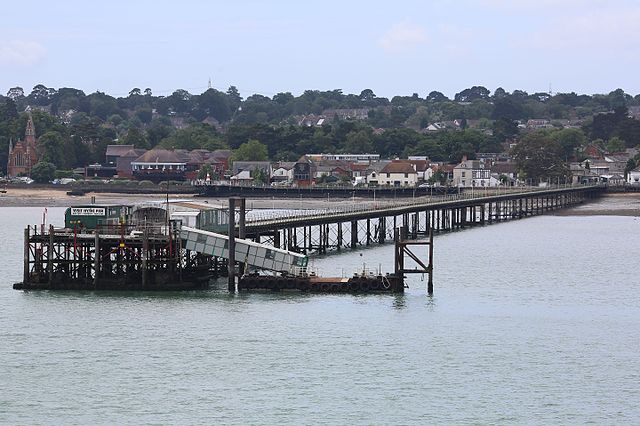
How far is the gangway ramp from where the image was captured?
79.4m

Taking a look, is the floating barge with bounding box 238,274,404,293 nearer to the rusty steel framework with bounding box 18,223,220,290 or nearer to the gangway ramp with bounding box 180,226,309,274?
the gangway ramp with bounding box 180,226,309,274

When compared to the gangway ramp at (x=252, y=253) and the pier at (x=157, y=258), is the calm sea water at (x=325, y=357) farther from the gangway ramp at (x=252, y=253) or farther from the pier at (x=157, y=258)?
the gangway ramp at (x=252, y=253)

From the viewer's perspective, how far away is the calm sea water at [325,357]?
172 feet

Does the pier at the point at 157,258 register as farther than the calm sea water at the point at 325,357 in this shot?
Yes

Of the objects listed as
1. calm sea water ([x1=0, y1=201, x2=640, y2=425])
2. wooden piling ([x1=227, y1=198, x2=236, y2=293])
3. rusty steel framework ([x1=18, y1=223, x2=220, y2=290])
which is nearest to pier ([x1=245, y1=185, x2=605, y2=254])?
calm sea water ([x1=0, y1=201, x2=640, y2=425])

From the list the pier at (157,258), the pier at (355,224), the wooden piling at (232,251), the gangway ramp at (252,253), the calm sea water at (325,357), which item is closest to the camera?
the calm sea water at (325,357)

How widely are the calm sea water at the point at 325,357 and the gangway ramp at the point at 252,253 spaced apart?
9.60ft

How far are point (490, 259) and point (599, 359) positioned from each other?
48.0 meters

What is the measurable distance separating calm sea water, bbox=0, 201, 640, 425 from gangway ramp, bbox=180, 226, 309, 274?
2.93 metres

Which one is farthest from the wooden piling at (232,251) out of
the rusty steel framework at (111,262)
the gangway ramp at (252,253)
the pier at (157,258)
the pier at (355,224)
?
the pier at (355,224)

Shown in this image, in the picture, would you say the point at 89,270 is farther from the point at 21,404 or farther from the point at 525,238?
the point at 525,238

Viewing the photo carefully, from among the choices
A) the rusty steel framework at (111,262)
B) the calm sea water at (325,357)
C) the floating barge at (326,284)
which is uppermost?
the rusty steel framework at (111,262)

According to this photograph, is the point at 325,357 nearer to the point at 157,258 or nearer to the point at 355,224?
the point at 157,258

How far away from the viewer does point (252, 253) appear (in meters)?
79.7
